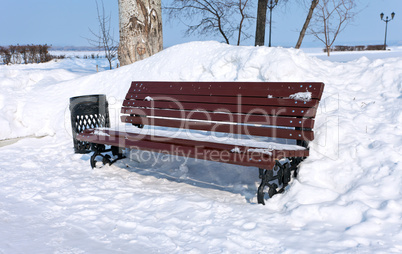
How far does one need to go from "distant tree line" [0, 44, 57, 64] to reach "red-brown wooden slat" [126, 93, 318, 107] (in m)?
20.7

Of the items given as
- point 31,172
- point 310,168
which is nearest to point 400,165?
point 310,168

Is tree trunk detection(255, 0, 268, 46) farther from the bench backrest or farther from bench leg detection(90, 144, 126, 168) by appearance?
bench leg detection(90, 144, 126, 168)

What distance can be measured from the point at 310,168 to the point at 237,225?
125 cm

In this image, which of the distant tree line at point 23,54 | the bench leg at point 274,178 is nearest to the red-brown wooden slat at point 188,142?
the bench leg at point 274,178

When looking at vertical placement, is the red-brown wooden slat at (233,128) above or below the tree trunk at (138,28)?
below

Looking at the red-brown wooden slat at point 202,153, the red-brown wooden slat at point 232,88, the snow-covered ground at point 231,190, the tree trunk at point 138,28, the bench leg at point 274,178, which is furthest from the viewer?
the tree trunk at point 138,28

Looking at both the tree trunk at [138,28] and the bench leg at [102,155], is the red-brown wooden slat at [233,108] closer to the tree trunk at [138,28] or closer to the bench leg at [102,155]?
the bench leg at [102,155]

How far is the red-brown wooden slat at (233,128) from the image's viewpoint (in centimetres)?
375

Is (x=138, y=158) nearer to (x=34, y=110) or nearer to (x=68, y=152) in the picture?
(x=68, y=152)

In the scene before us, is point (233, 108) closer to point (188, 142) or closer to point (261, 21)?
point (188, 142)

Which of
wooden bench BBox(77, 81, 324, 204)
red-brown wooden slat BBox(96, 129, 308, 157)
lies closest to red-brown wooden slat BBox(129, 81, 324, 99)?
wooden bench BBox(77, 81, 324, 204)

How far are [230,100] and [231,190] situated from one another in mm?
1101

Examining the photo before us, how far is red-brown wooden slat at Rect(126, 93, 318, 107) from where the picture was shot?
3.85 m

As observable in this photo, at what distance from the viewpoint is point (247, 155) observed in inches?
130
